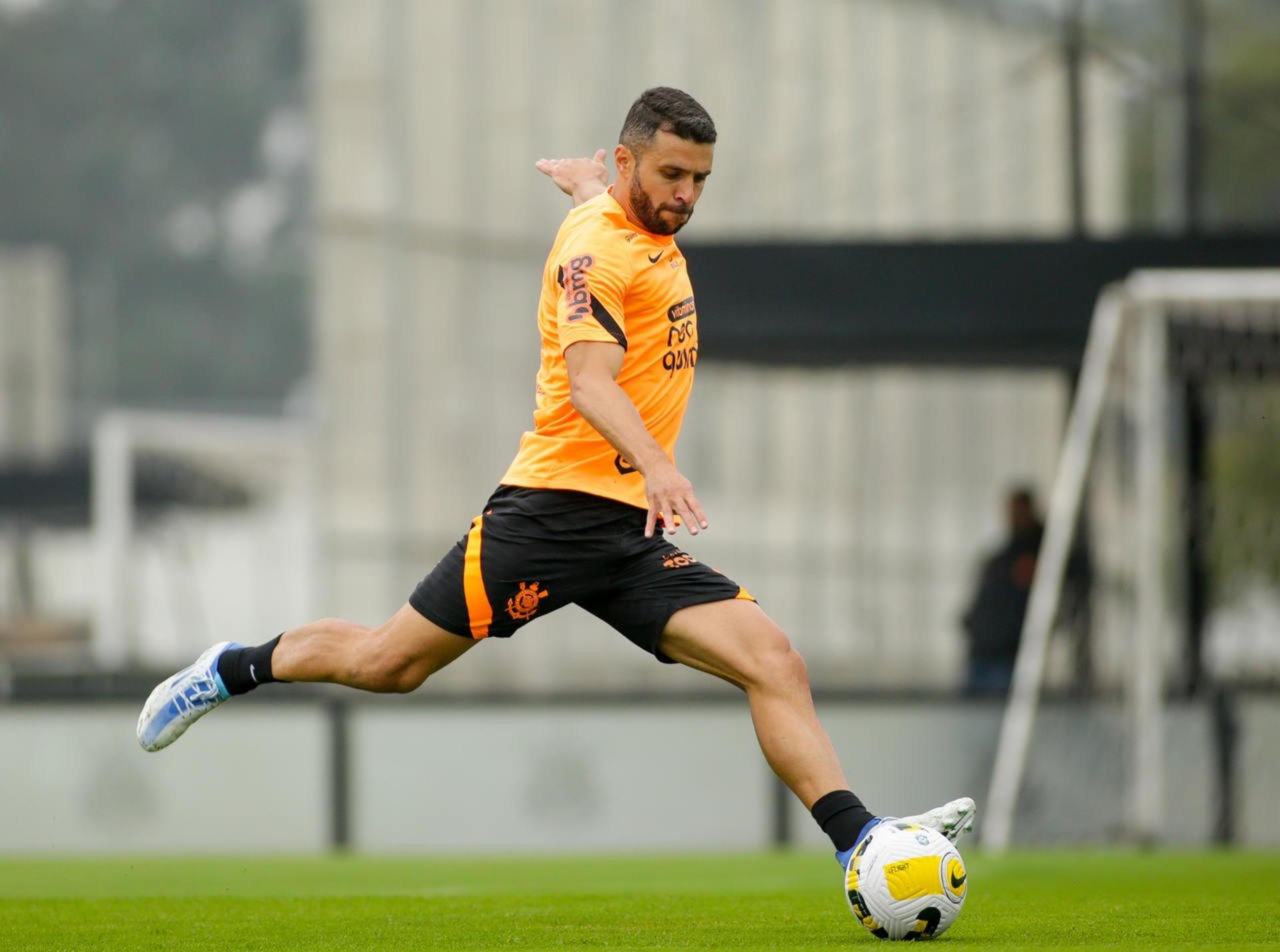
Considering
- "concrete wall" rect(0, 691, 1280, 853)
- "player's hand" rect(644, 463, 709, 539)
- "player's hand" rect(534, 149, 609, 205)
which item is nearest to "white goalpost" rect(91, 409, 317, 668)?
"concrete wall" rect(0, 691, 1280, 853)

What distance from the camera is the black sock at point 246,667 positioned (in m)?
7.39

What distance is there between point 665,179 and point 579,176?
104cm

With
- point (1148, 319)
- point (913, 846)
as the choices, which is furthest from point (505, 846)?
point (913, 846)

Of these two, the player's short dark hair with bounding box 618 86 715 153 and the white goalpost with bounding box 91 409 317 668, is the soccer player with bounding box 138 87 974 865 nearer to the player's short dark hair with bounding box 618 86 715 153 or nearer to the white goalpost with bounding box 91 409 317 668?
the player's short dark hair with bounding box 618 86 715 153

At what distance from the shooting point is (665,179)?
673cm

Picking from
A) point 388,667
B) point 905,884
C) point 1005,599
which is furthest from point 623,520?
point 1005,599

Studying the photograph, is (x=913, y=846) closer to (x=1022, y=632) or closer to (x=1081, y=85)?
(x=1022, y=632)

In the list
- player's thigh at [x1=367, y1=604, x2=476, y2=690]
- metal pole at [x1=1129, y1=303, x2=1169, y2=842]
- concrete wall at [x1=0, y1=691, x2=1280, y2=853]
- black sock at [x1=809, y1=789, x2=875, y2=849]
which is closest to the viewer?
black sock at [x1=809, y1=789, x2=875, y2=849]

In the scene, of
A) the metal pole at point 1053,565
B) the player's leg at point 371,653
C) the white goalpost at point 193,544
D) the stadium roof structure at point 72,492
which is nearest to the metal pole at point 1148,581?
the metal pole at point 1053,565

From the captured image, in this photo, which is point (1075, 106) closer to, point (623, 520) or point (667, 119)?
point (667, 119)

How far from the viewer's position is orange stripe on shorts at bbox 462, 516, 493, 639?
270 inches

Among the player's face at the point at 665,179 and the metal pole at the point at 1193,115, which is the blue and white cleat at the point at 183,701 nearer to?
the player's face at the point at 665,179

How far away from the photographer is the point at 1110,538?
50.7 feet

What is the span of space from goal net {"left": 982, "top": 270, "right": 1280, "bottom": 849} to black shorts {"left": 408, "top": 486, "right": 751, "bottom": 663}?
646 cm
